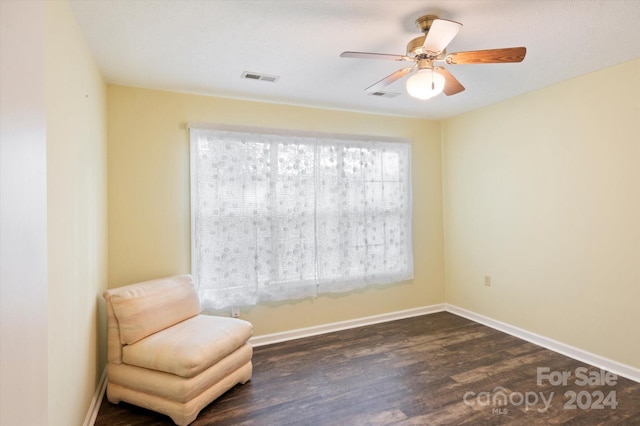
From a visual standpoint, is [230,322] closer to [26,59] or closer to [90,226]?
[90,226]

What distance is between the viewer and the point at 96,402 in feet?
7.38

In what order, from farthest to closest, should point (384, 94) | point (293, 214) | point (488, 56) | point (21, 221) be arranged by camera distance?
point (293, 214) < point (384, 94) < point (488, 56) < point (21, 221)

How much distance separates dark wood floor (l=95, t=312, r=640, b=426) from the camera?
7.04 ft

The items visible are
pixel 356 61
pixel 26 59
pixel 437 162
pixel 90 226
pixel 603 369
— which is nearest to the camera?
pixel 26 59

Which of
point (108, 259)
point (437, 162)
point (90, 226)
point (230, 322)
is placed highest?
point (437, 162)

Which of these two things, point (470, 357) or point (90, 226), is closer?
point (90, 226)

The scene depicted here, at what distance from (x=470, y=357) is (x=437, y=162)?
2343 mm

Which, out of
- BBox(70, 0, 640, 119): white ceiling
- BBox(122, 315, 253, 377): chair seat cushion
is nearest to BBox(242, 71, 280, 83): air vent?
BBox(70, 0, 640, 119): white ceiling

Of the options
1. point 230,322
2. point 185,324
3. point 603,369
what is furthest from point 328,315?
point 603,369

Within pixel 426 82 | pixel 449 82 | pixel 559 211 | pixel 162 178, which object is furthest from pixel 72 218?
pixel 559 211

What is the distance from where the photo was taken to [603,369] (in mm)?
2680

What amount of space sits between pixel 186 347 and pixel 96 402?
0.78 metres

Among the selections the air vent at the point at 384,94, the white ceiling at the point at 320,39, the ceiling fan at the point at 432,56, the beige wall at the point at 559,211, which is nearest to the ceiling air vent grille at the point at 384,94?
the air vent at the point at 384,94

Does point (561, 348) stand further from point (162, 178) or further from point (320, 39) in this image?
point (162, 178)
